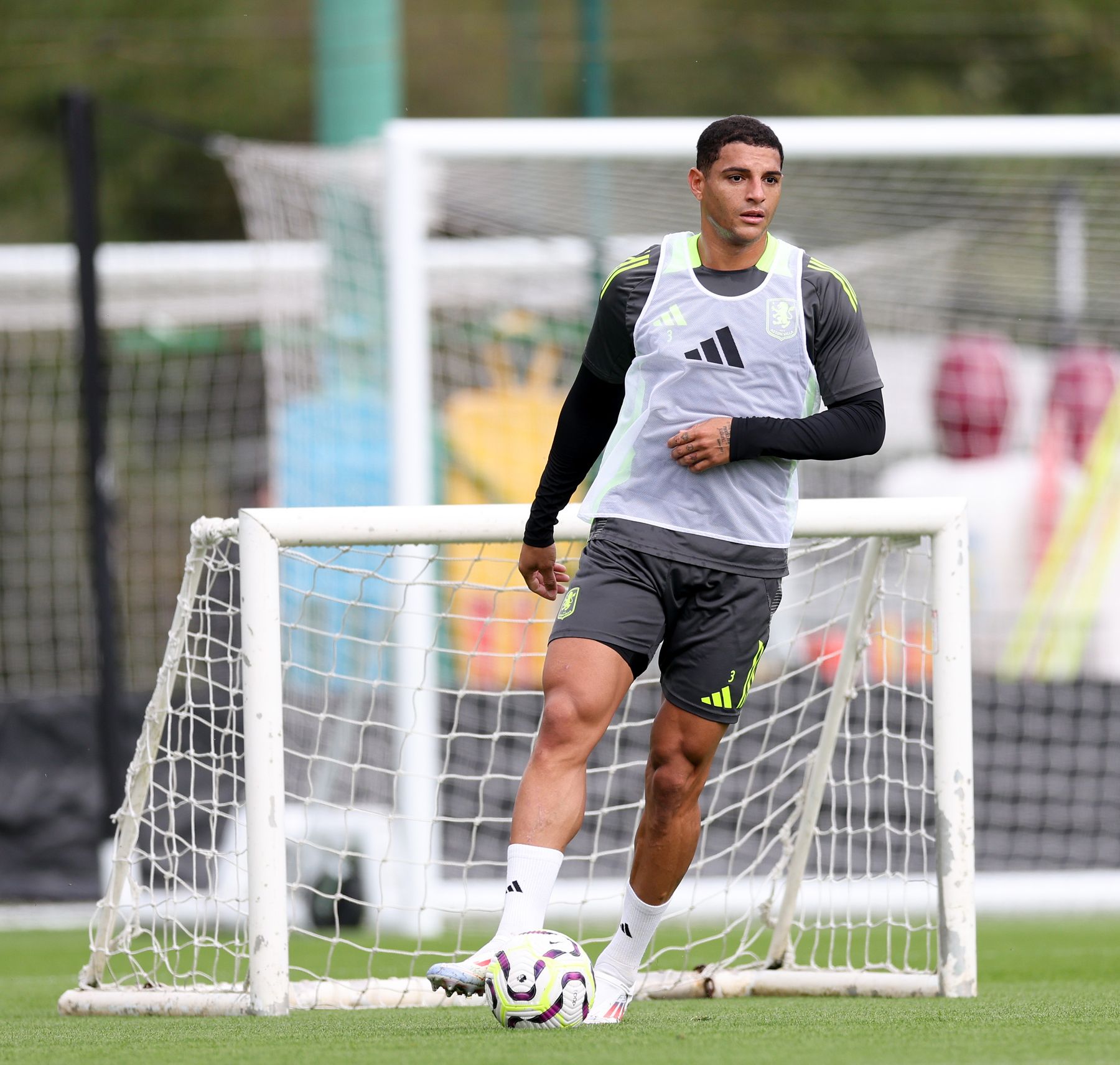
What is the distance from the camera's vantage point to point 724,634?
4.02 m

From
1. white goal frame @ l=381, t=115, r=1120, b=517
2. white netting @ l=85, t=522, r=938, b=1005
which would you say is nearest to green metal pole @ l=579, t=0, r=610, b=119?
white goal frame @ l=381, t=115, r=1120, b=517

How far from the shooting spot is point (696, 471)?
3.92m

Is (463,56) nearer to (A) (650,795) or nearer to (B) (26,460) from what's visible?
(B) (26,460)

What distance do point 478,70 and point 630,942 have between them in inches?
841

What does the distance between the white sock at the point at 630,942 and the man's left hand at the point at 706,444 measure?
961mm

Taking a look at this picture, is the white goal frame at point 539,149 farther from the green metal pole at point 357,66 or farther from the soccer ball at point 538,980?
the soccer ball at point 538,980

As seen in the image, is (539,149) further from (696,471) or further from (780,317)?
(696,471)

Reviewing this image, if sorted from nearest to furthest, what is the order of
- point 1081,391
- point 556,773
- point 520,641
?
point 556,773 < point 520,641 < point 1081,391

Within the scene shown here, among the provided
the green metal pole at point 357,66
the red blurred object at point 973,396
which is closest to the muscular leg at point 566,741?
the green metal pole at point 357,66

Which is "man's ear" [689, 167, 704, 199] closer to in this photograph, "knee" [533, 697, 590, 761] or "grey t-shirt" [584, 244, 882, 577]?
"grey t-shirt" [584, 244, 882, 577]

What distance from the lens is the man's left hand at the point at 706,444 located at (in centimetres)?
390

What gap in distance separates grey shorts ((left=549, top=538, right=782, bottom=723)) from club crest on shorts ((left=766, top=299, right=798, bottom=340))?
1.69 feet

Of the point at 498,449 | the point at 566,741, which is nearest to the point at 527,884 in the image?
the point at 566,741

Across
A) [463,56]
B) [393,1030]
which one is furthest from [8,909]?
[463,56]
